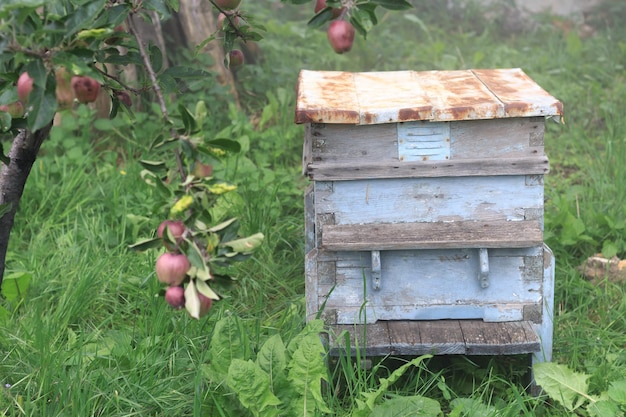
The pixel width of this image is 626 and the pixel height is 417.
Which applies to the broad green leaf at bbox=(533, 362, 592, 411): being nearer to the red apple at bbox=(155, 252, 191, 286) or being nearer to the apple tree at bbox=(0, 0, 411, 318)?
the apple tree at bbox=(0, 0, 411, 318)

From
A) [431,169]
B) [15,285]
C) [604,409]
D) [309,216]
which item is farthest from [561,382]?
[15,285]

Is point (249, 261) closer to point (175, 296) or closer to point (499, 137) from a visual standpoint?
point (499, 137)

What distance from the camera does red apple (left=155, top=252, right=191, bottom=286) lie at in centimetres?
143

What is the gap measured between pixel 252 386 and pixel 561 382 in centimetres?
101

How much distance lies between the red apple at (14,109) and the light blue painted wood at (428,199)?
3.47 ft

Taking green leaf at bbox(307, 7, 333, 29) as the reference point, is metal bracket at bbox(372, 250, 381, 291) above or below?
below

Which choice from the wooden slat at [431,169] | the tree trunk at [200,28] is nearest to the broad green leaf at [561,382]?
the wooden slat at [431,169]

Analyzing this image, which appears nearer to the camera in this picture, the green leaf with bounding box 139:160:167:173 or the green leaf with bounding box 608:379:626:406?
the green leaf with bounding box 139:160:167:173

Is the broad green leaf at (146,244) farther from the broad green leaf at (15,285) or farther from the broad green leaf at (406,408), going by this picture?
the broad green leaf at (15,285)

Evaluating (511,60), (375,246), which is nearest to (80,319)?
(375,246)

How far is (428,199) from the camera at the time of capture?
8.49 ft

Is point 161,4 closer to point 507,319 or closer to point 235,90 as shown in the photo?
point 507,319

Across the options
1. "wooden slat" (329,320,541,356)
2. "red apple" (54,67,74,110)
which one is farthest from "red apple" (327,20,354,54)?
"wooden slat" (329,320,541,356)

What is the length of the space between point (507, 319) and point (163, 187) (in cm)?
154
